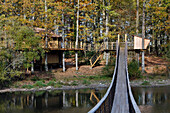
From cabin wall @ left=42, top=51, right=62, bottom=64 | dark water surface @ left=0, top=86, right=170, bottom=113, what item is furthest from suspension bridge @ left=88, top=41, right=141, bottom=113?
cabin wall @ left=42, top=51, right=62, bottom=64

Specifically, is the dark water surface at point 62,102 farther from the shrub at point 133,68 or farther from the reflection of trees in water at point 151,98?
the shrub at point 133,68

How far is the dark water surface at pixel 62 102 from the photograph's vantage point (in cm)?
1759

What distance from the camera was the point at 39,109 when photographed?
1806 centimetres

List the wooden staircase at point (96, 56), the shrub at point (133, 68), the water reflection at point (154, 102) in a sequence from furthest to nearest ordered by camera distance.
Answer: the wooden staircase at point (96, 56), the shrub at point (133, 68), the water reflection at point (154, 102)

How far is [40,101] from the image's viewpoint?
69.1 ft

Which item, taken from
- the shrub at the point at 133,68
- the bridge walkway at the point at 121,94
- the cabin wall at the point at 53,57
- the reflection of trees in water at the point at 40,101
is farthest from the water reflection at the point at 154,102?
the cabin wall at the point at 53,57

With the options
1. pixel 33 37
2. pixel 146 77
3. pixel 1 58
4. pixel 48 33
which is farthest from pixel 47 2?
pixel 146 77

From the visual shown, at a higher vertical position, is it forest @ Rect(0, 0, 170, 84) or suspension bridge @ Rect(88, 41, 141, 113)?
forest @ Rect(0, 0, 170, 84)

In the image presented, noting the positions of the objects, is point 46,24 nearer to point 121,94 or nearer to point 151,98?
point 151,98

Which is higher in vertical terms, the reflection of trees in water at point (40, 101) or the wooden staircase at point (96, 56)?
the wooden staircase at point (96, 56)

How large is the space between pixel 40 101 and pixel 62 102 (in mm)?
2103

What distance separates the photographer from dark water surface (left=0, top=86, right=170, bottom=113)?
1759cm

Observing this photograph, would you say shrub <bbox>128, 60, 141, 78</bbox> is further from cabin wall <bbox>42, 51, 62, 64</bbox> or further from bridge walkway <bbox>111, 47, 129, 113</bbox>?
cabin wall <bbox>42, 51, 62, 64</bbox>

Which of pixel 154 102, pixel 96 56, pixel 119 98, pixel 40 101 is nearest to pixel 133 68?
pixel 96 56
